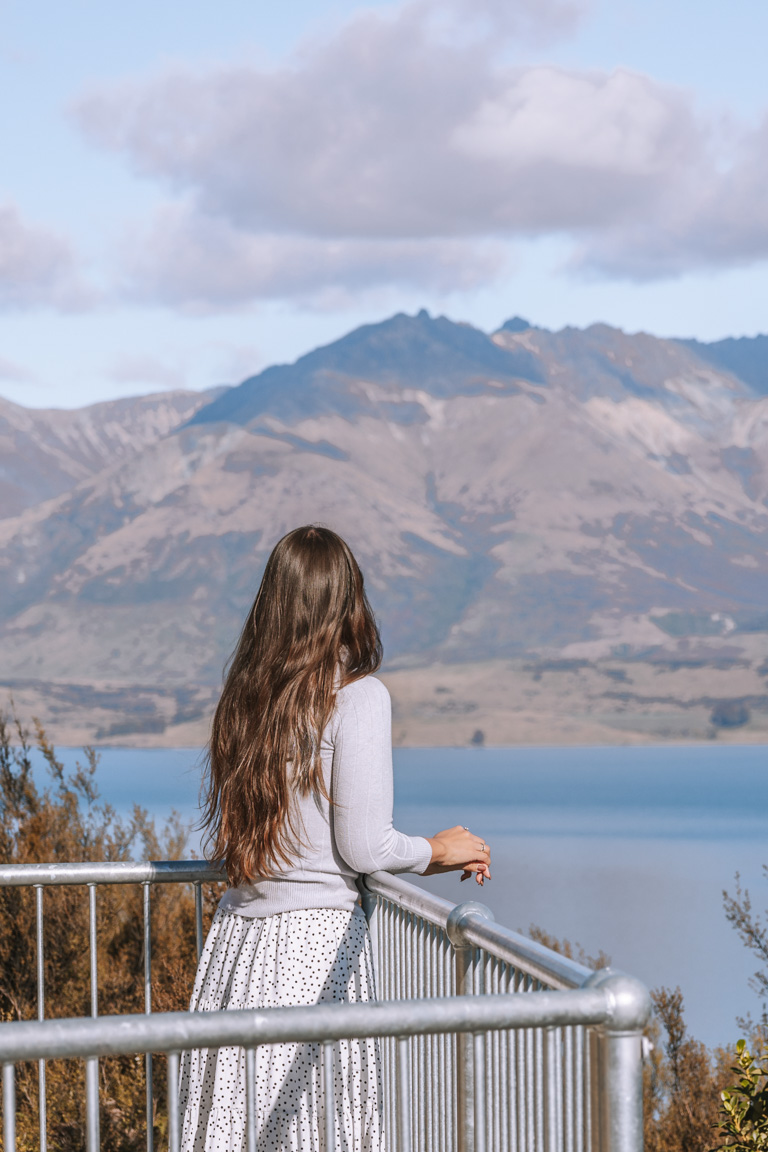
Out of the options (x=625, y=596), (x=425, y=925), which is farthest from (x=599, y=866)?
(x=625, y=596)

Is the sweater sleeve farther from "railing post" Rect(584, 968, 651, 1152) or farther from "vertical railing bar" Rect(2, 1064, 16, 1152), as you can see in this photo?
"vertical railing bar" Rect(2, 1064, 16, 1152)

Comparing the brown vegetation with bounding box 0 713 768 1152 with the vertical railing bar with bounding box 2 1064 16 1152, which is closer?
the vertical railing bar with bounding box 2 1064 16 1152

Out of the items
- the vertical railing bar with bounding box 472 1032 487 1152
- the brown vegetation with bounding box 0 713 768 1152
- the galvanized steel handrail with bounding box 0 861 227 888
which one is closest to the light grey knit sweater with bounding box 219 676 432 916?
the galvanized steel handrail with bounding box 0 861 227 888

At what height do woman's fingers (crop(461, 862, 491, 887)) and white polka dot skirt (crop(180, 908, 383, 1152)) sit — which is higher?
woman's fingers (crop(461, 862, 491, 887))

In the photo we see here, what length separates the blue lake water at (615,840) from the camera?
41.0m

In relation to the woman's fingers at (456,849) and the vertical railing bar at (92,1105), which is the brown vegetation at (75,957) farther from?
the vertical railing bar at (92,1105)

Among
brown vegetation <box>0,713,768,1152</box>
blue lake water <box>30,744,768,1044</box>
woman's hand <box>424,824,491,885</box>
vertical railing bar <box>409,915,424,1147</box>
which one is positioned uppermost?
woman's hand <box>424,824,491,885</box>

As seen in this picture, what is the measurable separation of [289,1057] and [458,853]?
45cm

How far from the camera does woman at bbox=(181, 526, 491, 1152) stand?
232 centimetres

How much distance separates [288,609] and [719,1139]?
9.57 meters

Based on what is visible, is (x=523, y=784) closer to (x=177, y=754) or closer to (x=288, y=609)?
(x=177, y=754)

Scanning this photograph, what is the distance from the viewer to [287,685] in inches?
91.8

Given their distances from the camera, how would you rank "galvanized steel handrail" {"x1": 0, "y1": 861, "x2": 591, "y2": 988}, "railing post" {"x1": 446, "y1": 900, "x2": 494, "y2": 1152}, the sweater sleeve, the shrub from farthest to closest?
the shrub → the sweater sleeve → "railing post" {"x1": 446, "y1": 900, "x2": 494, "y2": 1152} → "galvanized steel handrail" {"x1": 0, "y1": 861, "x2": 591, "y2": 988}

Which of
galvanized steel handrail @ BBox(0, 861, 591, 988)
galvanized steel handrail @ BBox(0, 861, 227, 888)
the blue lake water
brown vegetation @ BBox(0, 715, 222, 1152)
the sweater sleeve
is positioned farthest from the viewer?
the blue lake water
